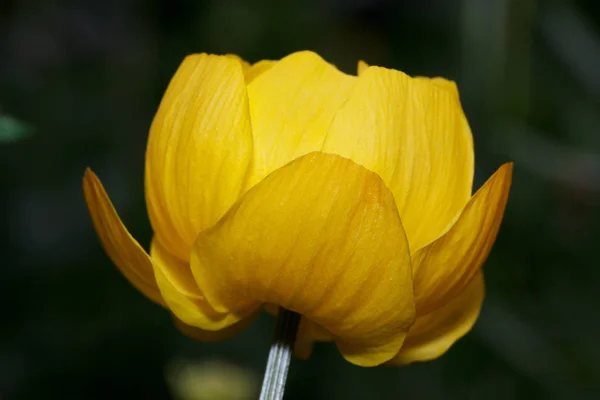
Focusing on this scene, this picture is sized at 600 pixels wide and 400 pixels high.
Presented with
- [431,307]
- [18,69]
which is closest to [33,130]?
[431,307]

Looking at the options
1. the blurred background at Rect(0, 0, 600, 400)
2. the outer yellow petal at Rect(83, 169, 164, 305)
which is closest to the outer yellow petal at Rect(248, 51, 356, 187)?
the outer yellow petal at Rect(83, 169, 164, 305)

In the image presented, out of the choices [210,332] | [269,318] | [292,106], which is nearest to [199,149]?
[292,106]

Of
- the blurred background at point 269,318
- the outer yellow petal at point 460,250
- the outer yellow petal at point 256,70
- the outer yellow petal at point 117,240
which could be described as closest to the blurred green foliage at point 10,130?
the outer yellow petal at point 117,240

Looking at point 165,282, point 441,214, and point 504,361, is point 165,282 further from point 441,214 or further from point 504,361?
point 504,361

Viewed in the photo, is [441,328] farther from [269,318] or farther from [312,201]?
[269,318]

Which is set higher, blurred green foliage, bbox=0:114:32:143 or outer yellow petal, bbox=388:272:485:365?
blurred green foliage, bbox=0:114:32:143

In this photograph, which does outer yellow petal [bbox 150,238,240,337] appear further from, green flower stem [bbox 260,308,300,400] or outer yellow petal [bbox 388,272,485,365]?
outer yellow petal [bbox 388,272,485,365]
